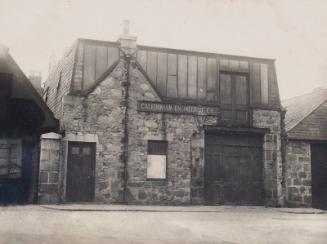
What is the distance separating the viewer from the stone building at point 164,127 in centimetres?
1711

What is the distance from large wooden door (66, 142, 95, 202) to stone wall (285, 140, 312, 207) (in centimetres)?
812

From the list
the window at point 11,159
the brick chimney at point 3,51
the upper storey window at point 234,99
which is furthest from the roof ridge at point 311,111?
the brick chimney at point 3,51

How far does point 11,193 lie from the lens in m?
12.8

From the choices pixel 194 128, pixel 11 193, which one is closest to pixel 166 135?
pixel 194 128

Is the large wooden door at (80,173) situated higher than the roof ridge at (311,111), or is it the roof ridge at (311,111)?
the roof ridge at (311,111)

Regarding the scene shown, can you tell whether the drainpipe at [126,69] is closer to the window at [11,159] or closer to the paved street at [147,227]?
the paved street at [147,227]

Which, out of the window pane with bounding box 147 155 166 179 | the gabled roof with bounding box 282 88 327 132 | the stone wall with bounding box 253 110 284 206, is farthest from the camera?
the gabled roof with bounding box 282 88 327 132

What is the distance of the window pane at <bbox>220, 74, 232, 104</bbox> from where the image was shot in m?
19.0

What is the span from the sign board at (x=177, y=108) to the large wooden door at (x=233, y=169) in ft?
3.34

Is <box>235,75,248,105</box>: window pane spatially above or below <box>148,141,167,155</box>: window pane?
above

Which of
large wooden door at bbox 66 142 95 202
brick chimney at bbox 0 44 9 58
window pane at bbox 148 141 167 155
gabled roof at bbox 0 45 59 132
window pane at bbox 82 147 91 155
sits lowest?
large wooden door at bbox 66 142 95 202

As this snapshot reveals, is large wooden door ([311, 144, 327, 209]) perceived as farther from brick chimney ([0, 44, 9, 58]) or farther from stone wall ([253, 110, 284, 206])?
brick chimney ([0, 44, 9, 58])

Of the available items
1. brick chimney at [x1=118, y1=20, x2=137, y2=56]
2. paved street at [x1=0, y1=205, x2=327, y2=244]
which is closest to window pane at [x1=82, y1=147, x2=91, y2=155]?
paved street at [x1=0, y1=205, x2=327, y2=244]

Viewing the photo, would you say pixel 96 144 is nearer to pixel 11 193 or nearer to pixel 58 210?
pixel 58 210
